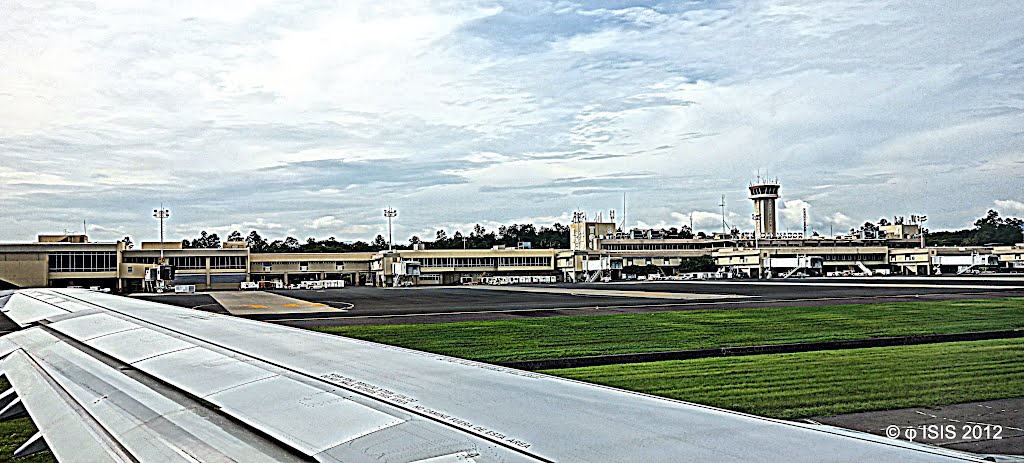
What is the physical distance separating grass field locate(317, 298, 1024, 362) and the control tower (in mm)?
118873

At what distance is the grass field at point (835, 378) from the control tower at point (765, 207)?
136 m

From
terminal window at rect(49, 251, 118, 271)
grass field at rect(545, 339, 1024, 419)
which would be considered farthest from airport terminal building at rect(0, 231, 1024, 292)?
grass field at rect(545, 339, 1024, 419)

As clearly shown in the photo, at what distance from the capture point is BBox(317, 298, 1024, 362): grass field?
2073cm

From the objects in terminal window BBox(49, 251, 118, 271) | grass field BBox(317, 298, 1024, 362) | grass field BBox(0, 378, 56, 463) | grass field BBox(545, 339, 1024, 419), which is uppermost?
terminal window BBox(49, 251, 118, 271)

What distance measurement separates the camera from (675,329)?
25.9 metres

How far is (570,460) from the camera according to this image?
7.57 feet

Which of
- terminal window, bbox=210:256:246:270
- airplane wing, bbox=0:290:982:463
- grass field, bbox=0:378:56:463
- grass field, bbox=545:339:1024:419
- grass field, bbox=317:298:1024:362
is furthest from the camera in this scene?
terminal window, bbox=210:256:246:270

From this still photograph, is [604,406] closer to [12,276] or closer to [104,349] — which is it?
[104,349]

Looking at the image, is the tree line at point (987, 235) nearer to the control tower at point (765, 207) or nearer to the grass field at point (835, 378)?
the control tower at point (765, 207)

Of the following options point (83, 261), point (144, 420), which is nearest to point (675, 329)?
point (144, 420)

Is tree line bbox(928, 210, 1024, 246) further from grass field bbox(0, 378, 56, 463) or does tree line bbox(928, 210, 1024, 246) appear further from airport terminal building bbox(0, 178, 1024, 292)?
grass field bbox(0, 378, 56, 463)

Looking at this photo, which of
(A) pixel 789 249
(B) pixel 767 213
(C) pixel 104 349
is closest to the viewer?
(C) pixel 104 349

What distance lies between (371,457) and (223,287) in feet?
318

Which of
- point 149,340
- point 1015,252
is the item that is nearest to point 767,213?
point 1015,252
